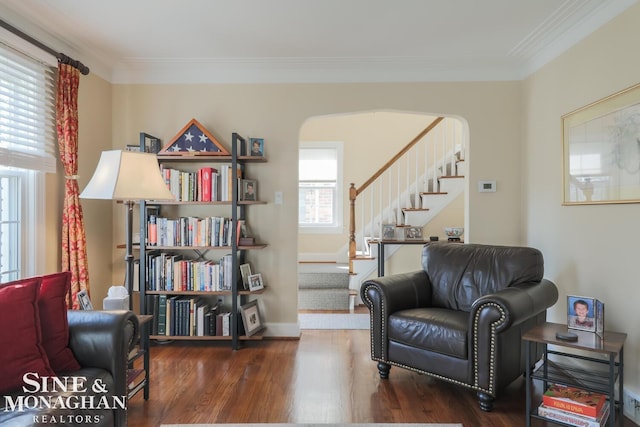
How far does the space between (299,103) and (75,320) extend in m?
2.56

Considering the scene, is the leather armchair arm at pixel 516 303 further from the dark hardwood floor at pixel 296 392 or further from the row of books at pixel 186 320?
the row of books at pixel 186 320

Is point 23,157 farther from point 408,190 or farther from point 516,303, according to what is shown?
point 408,190

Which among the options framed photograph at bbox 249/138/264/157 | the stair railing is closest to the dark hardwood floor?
framed photograph at bbox 249/138/264/157

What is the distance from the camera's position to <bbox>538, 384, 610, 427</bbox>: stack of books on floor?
2.06 meters

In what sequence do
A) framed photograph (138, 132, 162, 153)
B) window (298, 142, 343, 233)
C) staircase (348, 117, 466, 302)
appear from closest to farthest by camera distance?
framed photograph (138, 132, 162, 153), staircase (348, 117, 466, 302), window (298, 142, 343, 233)

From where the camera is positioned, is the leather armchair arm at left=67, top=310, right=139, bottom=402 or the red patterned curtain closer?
the leather armchair arm at left=67, top=310, right=139, bottom=402

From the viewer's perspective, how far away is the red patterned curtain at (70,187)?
Result: 299cm

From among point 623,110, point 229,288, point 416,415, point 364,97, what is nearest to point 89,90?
point 229,288

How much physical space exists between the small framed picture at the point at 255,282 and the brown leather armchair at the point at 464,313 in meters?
1.12

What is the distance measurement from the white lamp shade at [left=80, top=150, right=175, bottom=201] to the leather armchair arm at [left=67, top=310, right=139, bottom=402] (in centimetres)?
68

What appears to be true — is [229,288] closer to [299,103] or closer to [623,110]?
[299,103]

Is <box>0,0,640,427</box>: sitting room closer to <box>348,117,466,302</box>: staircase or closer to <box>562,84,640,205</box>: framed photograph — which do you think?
<box>562,84,640,205</box>: framed photograph

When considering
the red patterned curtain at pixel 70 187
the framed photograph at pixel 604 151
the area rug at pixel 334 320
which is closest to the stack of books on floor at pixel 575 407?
the framed photograph at pixel 604 151

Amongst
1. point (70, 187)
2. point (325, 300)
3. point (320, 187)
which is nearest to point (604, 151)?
point (325, 300)
